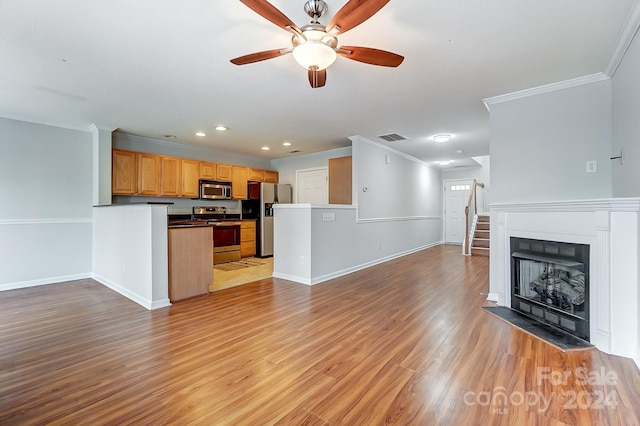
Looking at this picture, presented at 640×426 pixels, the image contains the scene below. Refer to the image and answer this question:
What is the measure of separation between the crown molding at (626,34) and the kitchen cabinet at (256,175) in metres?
6.03

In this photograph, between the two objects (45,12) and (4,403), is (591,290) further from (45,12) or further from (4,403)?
(45,12)

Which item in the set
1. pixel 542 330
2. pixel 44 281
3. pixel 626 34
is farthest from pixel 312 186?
pixel 626 34

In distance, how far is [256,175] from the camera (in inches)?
274

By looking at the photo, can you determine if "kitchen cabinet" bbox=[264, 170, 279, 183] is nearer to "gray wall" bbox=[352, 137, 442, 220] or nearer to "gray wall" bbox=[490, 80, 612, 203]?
"gray wall" bbox=[352, 137, 442, 220]

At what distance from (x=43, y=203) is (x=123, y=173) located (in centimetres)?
112

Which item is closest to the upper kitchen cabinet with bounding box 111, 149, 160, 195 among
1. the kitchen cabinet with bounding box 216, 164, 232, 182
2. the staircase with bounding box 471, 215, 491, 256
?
the kitchen cabinet with bounding box 216, 164, 232, 182

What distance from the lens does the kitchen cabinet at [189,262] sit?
136 inches

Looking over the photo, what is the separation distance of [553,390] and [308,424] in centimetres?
149

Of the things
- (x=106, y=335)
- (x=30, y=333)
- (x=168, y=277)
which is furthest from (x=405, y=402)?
(x=30, y=333)

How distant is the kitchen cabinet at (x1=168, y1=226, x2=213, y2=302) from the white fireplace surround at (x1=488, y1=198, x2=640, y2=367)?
3.78 meters

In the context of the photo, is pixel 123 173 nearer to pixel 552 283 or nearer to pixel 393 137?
pixel 393 137

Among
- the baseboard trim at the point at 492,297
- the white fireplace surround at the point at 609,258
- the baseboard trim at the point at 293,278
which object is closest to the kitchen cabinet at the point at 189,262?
the baseboard trim at the point at 293,278

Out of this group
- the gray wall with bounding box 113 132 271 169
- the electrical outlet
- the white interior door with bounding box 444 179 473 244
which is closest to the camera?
the electrical outlet

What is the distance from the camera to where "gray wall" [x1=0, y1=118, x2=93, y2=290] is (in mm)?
4008
